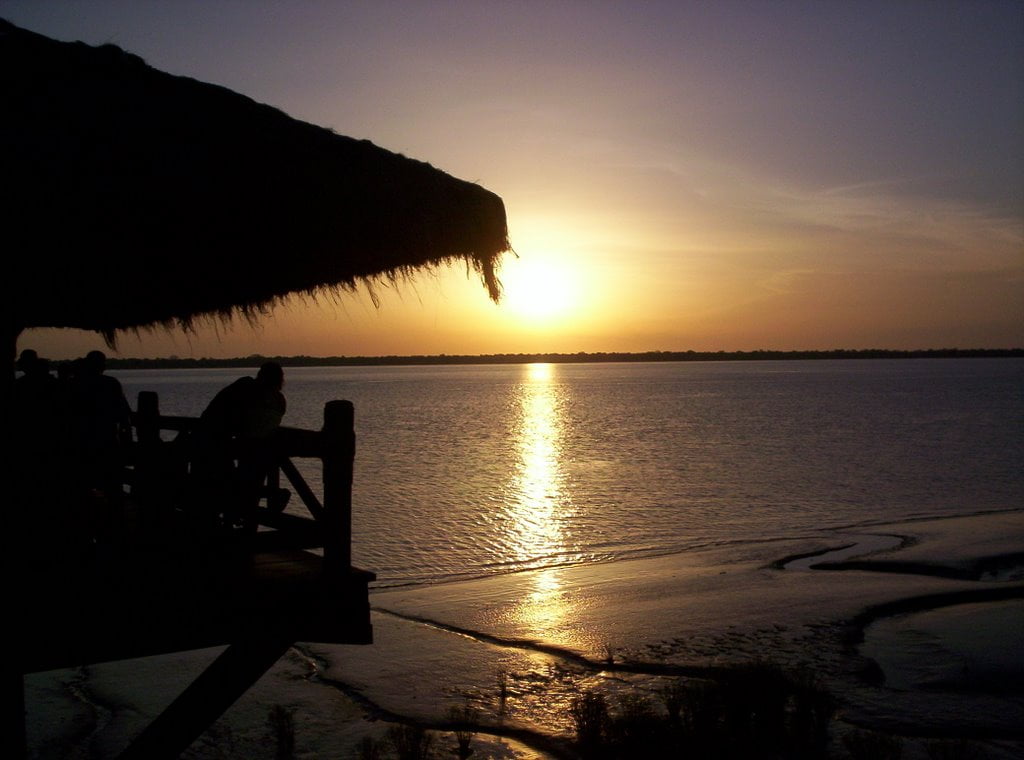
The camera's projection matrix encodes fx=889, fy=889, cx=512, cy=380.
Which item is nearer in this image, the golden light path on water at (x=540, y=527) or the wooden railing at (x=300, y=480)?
the wooden railing at (x=300, y=480)

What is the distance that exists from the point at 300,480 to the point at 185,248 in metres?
1.61

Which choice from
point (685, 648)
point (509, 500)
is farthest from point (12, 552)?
point (509, 500)

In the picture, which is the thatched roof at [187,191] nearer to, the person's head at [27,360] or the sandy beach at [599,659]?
the person's head at [27,360]

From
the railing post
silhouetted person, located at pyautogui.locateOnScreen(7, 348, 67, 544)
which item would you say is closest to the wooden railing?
the railing post

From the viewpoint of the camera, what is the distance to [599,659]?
1037cm

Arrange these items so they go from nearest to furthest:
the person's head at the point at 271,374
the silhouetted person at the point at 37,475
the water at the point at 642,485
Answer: the silhouetted person at the point at 37,475, the person's head at the point at 271,374, the water at the point at 642,485

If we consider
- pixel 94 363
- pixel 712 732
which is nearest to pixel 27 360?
pixel 94 363

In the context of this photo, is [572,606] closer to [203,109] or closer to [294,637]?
[294,637]

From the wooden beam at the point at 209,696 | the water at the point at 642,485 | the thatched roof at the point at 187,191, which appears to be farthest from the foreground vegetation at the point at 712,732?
the water at the point at 642,485

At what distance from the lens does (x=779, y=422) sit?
202ft

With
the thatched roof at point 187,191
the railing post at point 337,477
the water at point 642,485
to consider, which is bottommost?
the water at point 642,485

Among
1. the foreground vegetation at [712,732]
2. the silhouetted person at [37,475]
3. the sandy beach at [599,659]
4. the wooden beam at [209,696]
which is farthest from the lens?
the sandy beach at [599,659]

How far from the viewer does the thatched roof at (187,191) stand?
445 centimetres

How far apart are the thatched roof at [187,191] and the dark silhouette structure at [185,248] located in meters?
0.01
